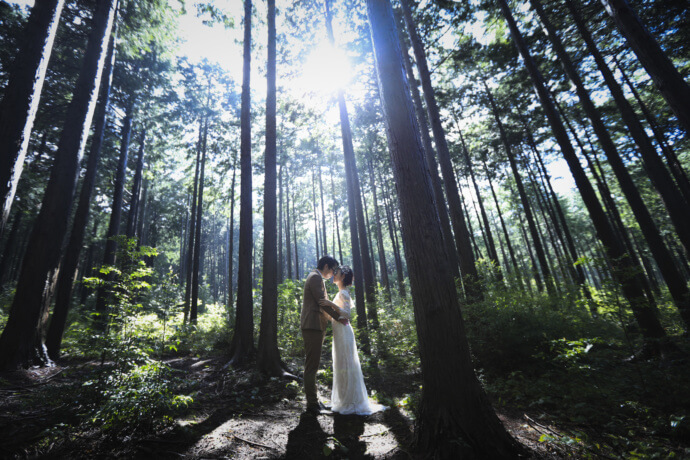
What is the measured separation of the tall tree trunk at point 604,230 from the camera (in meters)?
4.63

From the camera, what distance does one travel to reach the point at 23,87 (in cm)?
329

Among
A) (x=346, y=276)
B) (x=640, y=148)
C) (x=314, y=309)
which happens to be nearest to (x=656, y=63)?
(x=640, y=148)

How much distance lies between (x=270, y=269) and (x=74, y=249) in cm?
729

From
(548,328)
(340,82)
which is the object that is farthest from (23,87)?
(548,328)

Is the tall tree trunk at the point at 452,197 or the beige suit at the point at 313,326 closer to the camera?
the beige suit at the point at 313,326

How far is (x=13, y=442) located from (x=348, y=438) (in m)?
3.25

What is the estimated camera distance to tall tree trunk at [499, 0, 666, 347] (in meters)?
4.63

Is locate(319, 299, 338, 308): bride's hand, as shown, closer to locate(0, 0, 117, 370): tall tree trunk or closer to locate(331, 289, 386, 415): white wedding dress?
locate(331, 289, 386, 415): white wedding dress

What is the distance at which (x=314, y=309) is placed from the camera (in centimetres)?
420

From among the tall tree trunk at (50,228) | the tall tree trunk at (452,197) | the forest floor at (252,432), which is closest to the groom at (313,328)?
the forest floor at (252,432)

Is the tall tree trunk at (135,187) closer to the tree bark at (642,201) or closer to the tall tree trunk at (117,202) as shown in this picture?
the tall tree trunk at (117,202)

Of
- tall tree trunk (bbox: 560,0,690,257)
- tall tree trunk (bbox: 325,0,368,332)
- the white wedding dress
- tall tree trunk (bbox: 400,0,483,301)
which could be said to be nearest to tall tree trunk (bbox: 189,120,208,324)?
tall tree trunk (bbox: 325,0,368,332)

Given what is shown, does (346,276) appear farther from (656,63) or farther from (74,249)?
(74,249)

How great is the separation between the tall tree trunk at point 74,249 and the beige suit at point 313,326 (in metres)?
8.63
